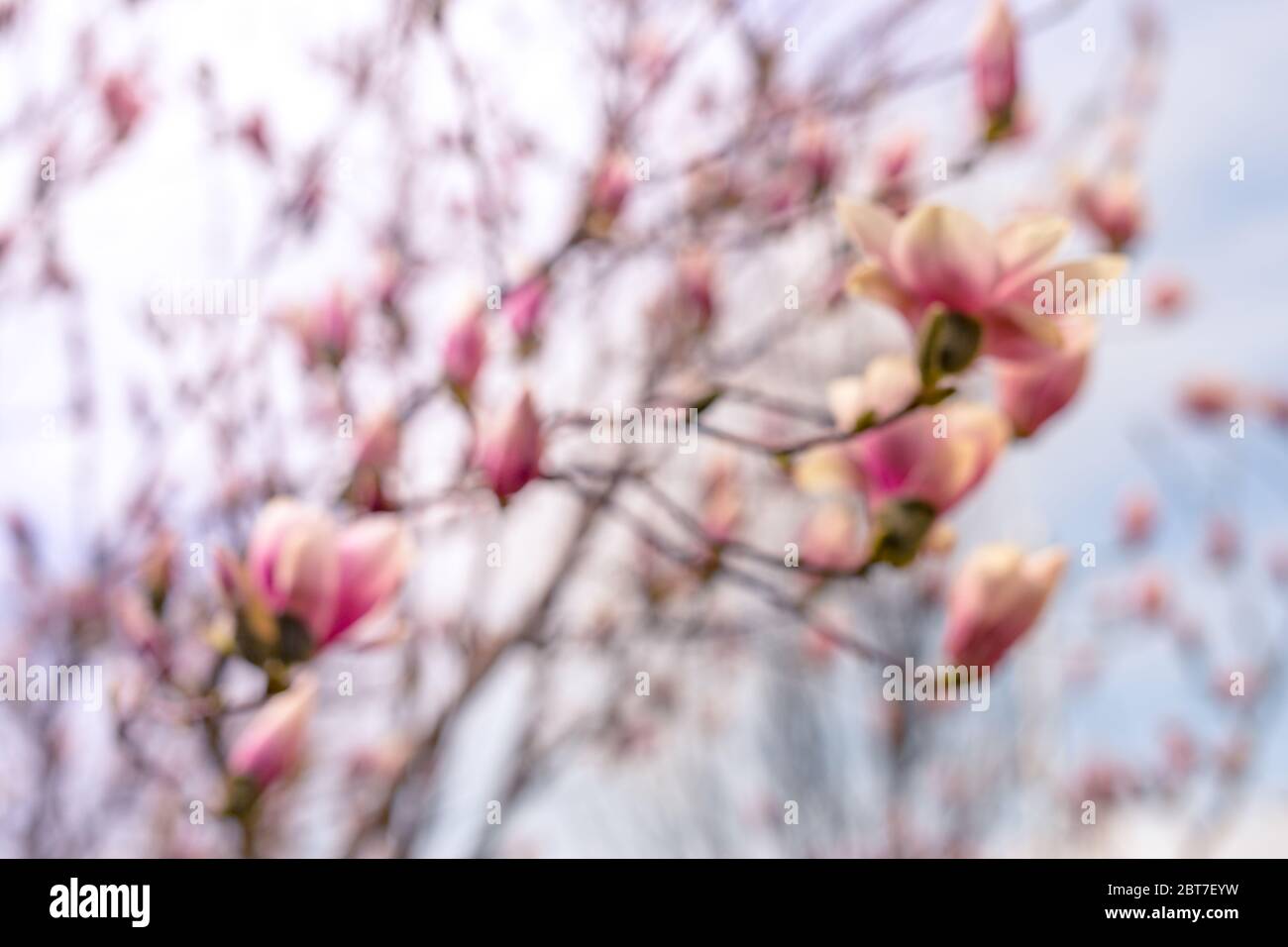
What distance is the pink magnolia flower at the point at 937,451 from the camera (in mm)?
718

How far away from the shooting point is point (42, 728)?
1.67 m

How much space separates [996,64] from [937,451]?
1.46ft

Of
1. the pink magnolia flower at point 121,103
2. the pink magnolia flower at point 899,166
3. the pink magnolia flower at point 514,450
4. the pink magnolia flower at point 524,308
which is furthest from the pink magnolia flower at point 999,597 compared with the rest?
the pink magnolia flower at point 121,103

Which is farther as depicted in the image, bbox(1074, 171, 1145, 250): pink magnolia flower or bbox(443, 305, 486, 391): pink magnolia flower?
bbox(1074, 171, 1145, 250): pink magnolia flower

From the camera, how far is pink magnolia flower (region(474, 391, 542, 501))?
2.40ft

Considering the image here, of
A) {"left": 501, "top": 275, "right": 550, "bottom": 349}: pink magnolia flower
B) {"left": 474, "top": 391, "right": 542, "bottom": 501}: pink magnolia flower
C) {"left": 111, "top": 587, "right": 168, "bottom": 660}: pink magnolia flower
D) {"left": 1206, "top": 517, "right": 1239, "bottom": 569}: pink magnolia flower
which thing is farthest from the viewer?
{"left": 1206, "top": 517, "right": 1239, "bottom": 569}: pink magnolia flower

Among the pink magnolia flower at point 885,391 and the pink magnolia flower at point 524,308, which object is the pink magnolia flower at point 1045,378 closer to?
the pink magnolia flower at point 885,391

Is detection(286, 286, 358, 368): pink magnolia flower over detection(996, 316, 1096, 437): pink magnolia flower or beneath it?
over

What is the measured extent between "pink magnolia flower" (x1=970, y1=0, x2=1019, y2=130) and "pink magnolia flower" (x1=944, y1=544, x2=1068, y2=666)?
477 mm

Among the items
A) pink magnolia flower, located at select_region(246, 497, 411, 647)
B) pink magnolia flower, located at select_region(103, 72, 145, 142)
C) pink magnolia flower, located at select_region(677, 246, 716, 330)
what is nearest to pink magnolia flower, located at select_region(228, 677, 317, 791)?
pink magnolia flower, located at select_region(246, 497, 411, 647)

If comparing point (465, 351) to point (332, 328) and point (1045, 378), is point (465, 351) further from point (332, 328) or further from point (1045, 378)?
point (1045, 378)

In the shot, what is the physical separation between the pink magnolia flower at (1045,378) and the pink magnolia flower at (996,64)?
0.36m

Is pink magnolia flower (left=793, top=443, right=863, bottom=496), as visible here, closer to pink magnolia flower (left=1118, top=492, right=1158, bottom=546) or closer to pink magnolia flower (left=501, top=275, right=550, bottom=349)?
pink magnolia flower (left=501, top=275, right=550, bottom=349)
